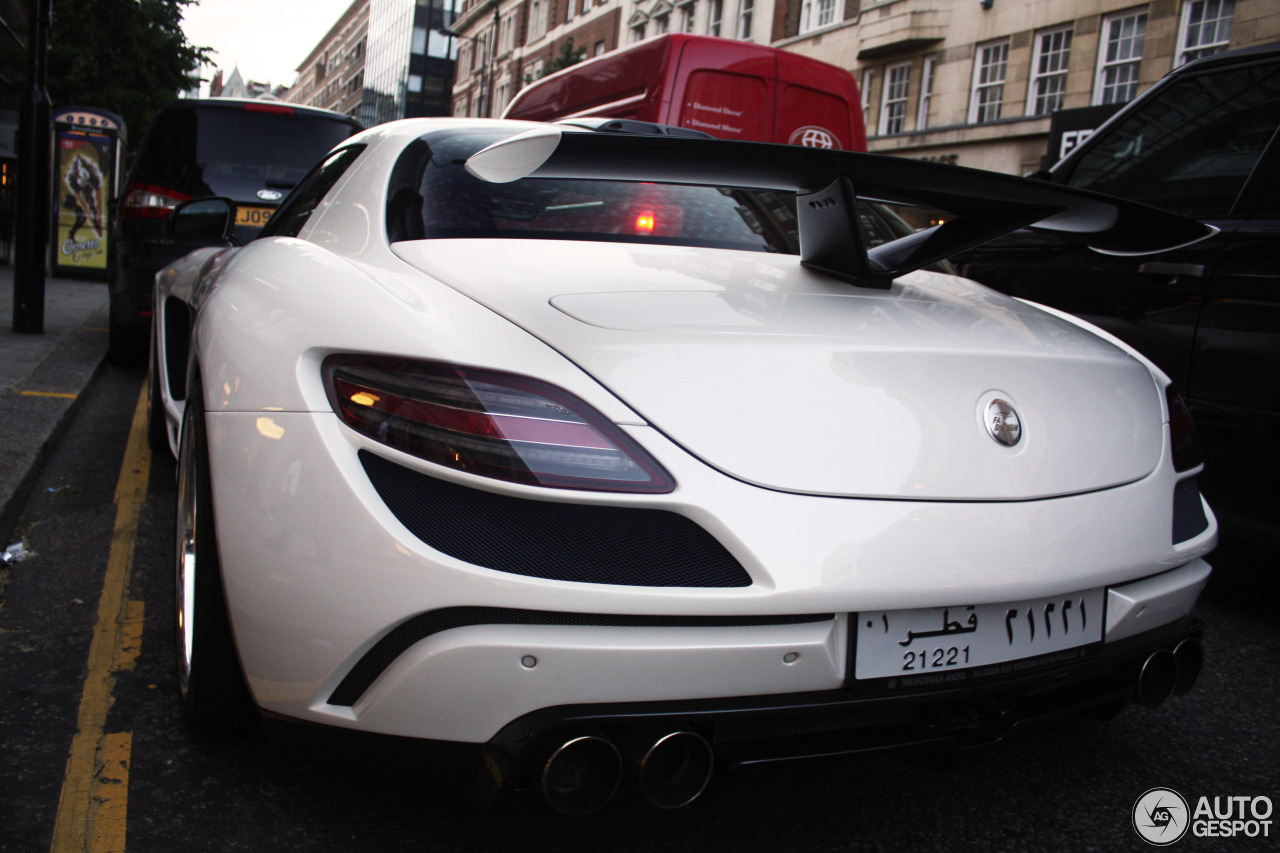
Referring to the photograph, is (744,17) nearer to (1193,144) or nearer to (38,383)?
(38,383)

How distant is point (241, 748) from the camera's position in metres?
2.10

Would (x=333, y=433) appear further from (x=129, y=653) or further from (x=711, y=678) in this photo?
(x=129, y=653)

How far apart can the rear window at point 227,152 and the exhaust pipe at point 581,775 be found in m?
5.46

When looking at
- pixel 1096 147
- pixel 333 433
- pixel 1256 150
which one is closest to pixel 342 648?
pixel 333 433

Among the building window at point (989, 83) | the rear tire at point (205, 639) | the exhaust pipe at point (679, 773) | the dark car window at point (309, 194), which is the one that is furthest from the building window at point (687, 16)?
the exhaust pipe at point (679, 773)

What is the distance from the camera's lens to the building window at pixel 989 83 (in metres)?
22.1

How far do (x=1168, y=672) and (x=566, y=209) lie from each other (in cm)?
151

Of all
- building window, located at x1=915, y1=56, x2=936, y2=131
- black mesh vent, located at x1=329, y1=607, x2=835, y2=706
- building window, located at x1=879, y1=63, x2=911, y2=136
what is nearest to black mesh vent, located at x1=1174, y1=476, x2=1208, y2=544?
black mesh vent, located at x1=329, y1=607, x2=835, y2=706

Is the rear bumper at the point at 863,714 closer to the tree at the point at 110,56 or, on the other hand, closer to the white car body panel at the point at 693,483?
the white car body panel at the point at 693,483

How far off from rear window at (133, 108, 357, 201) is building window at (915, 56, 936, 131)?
20087 mm

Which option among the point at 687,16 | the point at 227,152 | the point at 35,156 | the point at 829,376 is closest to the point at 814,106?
the point at 227,152

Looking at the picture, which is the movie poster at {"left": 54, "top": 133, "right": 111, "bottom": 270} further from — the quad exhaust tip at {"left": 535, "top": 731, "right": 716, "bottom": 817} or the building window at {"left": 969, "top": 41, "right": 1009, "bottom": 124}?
the building window at {"left": 969, "top": 41, "right": 1009, "bottom": 124}

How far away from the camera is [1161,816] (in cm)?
208

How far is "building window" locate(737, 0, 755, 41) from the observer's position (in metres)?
30.8
